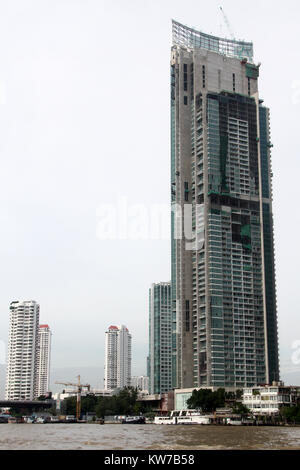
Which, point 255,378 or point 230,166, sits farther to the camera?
point 230,166

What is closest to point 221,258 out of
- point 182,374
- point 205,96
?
point 182,374

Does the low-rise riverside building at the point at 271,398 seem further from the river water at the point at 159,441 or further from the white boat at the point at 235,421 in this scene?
the river water at the point at 159,441

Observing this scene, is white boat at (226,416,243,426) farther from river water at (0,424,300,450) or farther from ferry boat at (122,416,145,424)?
river water at (0,424,300,450)

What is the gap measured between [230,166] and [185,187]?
15.2 meters

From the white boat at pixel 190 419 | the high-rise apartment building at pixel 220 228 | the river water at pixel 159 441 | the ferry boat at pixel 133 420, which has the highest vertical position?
the high-rise apartment building at pixel 220 228

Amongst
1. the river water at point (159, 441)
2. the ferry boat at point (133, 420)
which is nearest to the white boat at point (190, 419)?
the ferry boat at point (133, 420)

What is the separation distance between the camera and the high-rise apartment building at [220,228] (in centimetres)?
17050

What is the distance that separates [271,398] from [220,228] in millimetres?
53103

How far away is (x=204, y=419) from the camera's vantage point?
447 ft

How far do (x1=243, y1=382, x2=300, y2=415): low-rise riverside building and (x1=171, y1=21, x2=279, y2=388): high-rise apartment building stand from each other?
55.7 feet

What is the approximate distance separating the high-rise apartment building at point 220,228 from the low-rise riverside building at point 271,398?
17.0 metres
